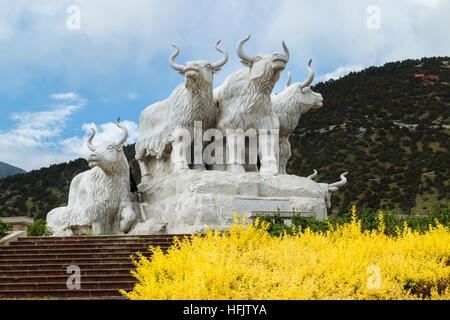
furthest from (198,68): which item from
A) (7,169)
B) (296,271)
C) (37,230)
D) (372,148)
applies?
(7,169)

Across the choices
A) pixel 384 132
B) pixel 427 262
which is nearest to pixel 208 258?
pixel 427 262

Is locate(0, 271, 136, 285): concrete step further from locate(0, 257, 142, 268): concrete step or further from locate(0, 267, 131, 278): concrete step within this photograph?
locate(0, 257, 142, 268): concrete step

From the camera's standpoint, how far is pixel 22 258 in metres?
10.0

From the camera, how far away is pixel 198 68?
1316 centimetres

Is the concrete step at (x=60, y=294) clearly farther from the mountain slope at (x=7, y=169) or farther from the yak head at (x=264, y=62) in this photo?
the mountain slope at (x=7, y=169)

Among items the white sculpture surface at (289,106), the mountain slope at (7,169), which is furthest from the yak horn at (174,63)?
the mountain slope at (7,169)

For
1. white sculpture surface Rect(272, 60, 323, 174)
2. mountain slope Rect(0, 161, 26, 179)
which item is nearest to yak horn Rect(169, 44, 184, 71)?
white sculpture surface Rect(272, 60, 323, 174)

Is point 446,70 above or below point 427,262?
above

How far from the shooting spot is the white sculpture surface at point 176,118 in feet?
43.8

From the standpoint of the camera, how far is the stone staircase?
25.6ft

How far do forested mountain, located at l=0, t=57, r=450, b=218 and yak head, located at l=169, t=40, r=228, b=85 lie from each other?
17534mm
